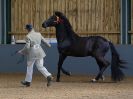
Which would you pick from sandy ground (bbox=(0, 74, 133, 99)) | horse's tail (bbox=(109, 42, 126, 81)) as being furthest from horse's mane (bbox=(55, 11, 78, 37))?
sandy ground (bbox=(0, 74, 133, 99))

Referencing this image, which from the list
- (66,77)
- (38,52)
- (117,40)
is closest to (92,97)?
(38,52)

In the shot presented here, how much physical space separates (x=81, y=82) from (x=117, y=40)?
13.1 feet

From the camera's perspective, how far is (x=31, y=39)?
14969 millimetres

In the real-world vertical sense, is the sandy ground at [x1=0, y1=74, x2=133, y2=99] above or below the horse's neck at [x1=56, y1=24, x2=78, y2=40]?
below

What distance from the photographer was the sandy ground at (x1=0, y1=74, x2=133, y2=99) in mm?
13172

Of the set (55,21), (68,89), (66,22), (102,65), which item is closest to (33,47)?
(68,89)

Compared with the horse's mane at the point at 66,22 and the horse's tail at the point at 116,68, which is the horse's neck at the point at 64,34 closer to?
the horse's mane at the point at 66,22

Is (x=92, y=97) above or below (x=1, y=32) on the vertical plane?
below

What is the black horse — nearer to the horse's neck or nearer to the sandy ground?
the horse's neck

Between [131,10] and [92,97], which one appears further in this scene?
[131,10]

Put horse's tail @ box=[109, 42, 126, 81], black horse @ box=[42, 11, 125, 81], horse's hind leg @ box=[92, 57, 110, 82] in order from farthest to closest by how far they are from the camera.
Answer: black horse @ box=[42, 11, 125, 81] < horse's hind leg @ box=[92, 57, 110, 82] < horse's tail @ box=[109, 42, 126, 81]

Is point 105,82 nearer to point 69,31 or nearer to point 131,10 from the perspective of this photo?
point 69,31

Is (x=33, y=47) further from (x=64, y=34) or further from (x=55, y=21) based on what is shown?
(x=64, y=34)

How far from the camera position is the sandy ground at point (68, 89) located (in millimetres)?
13172
